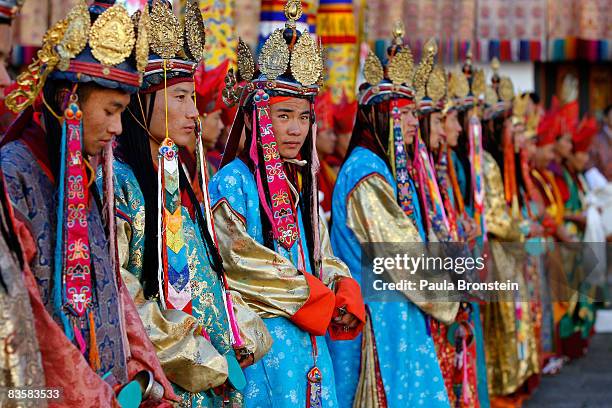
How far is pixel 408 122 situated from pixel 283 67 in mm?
1341

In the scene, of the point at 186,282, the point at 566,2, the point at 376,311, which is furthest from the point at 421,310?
the point at 566,2

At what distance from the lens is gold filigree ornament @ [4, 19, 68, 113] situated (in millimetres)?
2555

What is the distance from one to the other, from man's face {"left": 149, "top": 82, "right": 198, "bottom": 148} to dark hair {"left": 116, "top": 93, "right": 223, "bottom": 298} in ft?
0.08

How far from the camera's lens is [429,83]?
20.1 ft

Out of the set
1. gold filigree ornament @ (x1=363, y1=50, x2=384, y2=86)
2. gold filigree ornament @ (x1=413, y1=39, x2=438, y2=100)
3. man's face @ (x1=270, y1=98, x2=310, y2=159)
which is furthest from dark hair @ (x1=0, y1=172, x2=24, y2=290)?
gold filigree ornament @ (x1=413, y1=39, x2=438, y2=100)

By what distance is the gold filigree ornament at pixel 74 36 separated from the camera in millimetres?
2672

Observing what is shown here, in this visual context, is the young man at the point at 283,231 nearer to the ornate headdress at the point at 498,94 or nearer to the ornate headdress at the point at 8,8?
the ornate headdress at the point at 8,8

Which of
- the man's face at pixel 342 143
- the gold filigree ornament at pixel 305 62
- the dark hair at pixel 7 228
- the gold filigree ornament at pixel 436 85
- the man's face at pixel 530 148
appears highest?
the gold filigree ornament at pixel 305 62

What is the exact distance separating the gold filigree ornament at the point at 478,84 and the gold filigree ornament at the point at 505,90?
2.16 feet

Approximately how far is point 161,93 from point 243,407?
3.49 feet

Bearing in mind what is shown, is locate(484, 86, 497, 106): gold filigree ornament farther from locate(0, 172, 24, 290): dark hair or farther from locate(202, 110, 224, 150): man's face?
locate(0, 172, 24, 290): dark hair

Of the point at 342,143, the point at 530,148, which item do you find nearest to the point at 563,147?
the point at 530,148

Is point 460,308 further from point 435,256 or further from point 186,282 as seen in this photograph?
point 186,282

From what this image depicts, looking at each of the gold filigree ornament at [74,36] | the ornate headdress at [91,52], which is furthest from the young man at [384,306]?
the gold filigree ornament at [74,36]
